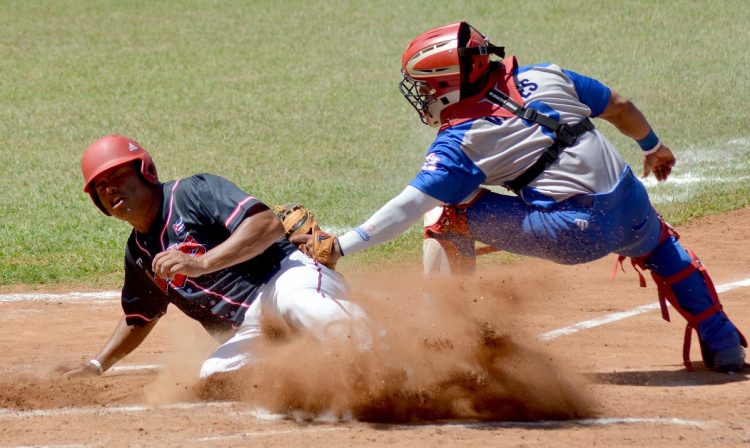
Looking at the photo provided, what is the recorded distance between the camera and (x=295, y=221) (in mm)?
6184

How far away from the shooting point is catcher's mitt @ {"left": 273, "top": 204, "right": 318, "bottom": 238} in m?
6.09

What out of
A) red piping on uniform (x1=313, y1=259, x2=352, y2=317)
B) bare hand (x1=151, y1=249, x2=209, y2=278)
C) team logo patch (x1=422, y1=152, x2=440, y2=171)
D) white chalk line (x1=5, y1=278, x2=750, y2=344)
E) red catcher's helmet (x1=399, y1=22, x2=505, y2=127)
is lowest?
white chalk line (x1=5, y1=278, x2=750, y2=344)

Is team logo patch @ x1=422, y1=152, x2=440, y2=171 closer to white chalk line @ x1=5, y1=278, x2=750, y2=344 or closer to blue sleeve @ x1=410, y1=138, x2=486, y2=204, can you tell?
blue sleeve @ x1=410, y1=138, x2=486, y2=204

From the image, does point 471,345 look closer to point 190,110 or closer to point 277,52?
point 190,110

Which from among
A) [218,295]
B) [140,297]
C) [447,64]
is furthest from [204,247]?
[447,64]

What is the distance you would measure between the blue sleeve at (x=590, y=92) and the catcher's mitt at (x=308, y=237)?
1.53 meters

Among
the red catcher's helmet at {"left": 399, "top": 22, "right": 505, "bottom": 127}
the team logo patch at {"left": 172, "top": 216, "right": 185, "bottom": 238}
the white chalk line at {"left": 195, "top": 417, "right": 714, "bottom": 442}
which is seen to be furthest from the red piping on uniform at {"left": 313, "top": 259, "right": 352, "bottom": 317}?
the red catcher's helmet at {"left": 399, "top": 22, "right": 505, "bottom": 127}

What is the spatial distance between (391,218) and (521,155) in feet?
2.39

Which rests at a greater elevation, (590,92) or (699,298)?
(590,92)

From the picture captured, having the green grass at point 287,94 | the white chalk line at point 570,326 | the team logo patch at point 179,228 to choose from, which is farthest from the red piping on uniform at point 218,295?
the green grass at point 287,94

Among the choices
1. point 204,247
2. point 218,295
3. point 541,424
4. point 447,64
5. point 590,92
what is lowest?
point 541,424

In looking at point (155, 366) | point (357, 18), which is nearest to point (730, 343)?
point (155, 366)

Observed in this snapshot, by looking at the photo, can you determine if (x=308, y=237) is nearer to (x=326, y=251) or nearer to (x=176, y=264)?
(x=326, y=251)

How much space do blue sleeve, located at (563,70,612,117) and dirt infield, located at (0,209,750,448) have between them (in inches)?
36.2
